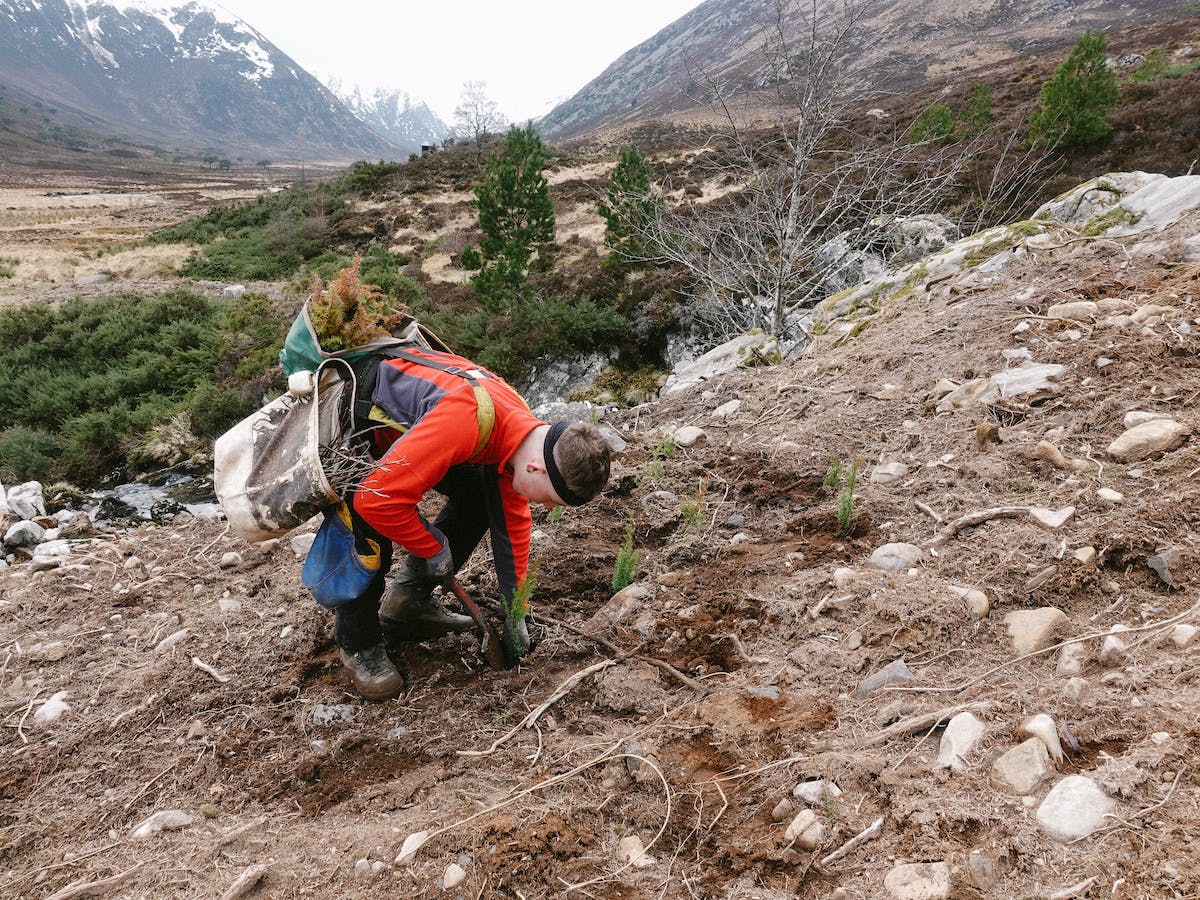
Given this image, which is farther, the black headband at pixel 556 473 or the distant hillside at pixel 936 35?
the distant hillside at pixel 936 35

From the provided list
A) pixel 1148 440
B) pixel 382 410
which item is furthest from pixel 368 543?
pixel 1148 440

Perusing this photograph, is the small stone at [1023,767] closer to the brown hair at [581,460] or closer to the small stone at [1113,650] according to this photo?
the small stone at [1113,650]

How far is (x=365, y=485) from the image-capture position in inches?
83.0

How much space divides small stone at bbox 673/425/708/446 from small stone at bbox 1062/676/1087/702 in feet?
9.86

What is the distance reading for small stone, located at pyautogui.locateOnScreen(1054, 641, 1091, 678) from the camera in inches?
65.3

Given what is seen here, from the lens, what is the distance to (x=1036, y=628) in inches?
73.5

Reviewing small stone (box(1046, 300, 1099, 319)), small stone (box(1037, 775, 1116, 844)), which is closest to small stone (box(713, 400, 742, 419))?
small stone (box(1046, 300, 1099, 319))

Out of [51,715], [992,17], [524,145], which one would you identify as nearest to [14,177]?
[524,145]

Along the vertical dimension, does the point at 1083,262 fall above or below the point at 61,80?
below

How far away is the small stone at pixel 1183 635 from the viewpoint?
1588 millimetres

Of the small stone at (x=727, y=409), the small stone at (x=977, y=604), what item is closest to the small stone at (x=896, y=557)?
the small stone at (x=977, y=604)

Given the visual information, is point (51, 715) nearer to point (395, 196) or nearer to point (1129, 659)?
point (1129, 659)

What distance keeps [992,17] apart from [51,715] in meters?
80.1

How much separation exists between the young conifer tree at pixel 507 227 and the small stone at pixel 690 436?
385 inches
